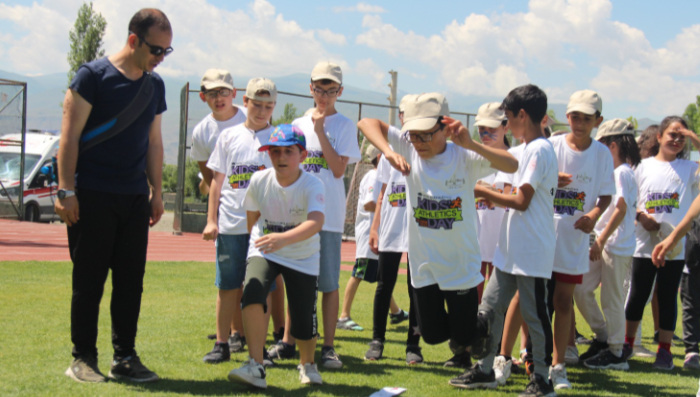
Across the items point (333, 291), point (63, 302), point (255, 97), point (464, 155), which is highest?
point (255, 97)

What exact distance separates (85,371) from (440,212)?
262cm

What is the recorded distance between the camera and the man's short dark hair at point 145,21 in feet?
14.7

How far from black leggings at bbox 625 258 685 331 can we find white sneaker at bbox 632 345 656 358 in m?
0.52

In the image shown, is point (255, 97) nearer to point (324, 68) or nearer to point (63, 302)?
point (324, 68)

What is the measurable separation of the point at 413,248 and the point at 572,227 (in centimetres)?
136

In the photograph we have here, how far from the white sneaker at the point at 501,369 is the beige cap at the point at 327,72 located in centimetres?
260

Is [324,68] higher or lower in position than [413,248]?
higher

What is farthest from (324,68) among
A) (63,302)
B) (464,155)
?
(63,302)

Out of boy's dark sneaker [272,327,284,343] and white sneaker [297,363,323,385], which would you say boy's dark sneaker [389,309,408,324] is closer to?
boy's dark sneaker [272,327,284,343]

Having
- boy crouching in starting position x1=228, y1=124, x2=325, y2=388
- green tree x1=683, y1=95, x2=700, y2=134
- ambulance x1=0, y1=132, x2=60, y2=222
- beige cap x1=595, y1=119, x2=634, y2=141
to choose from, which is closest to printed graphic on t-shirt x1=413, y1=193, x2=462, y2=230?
boy crouching in starting position x1=228, y1=124, x2=325, y2=388

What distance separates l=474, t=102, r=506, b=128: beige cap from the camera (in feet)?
19.1

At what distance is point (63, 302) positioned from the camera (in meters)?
7.46

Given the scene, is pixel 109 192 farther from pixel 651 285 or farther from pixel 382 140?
pixel 651 285

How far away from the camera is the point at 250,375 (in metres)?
4.27
